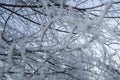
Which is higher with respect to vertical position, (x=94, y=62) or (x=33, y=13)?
(x=33, y=13)

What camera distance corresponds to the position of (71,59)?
97.6 inches

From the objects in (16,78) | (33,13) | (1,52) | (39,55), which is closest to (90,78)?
(39,55)

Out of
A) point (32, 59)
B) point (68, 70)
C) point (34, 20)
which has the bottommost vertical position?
point (68, 70)

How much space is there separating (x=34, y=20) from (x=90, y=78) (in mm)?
1644

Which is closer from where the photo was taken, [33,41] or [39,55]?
[39,55]

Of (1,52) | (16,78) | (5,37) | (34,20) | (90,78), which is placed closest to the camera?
(16,78)

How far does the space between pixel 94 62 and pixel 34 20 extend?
1.83 metres

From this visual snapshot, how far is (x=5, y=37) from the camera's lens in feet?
11.3

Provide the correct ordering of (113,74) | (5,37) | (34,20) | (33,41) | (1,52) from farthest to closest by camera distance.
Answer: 1. (34,20)
2. (5,37)
3. (33,41)
4. (1,52)
5. (113,74)

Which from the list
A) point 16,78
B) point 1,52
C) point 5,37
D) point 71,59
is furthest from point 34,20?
point 16,78

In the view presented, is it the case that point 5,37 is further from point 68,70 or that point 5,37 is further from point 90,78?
point 90,78

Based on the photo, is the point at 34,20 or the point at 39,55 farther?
the point at 34,20

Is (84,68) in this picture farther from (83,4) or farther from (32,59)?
(83,4)

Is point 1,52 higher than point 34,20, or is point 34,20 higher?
point 34,20
